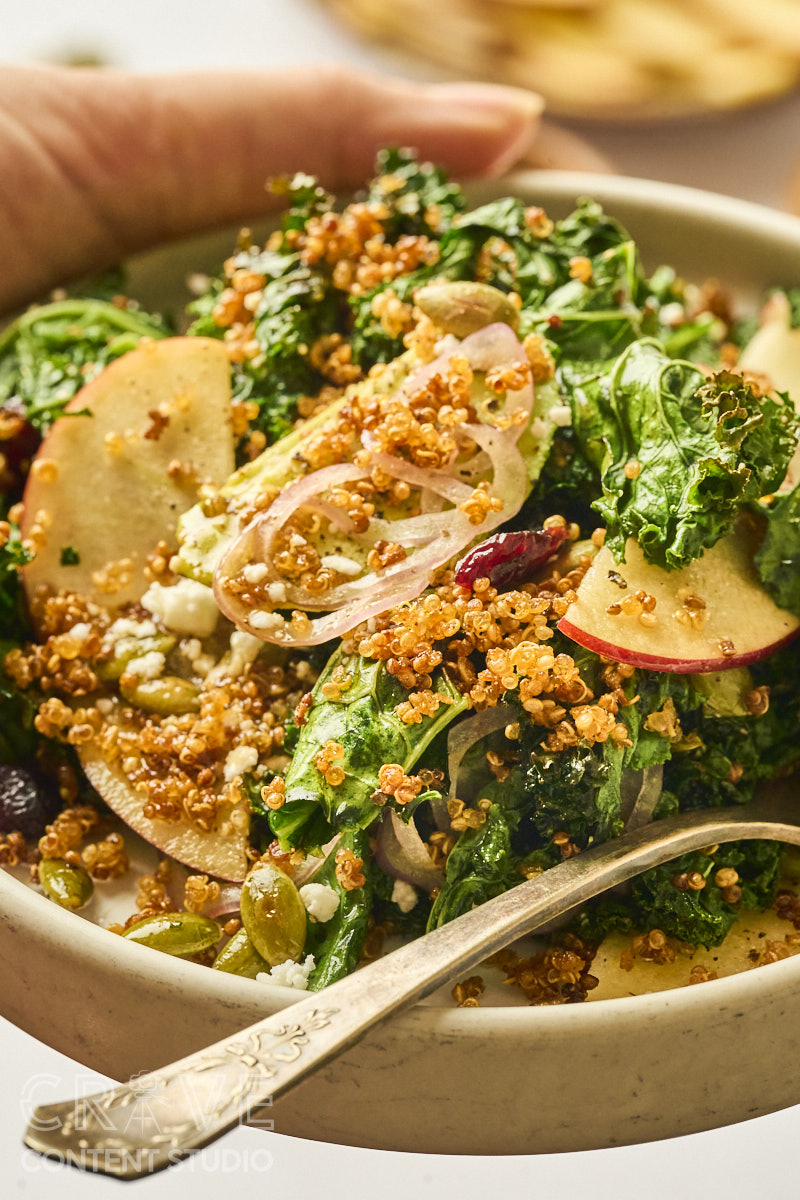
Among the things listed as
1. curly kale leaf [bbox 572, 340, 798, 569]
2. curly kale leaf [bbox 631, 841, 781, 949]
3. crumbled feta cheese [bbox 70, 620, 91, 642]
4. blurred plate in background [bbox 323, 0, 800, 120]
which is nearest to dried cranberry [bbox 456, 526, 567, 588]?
curly kale leaf [bbox 572, 340, 798, 569]

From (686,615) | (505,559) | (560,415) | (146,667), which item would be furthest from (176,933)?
(560,415)

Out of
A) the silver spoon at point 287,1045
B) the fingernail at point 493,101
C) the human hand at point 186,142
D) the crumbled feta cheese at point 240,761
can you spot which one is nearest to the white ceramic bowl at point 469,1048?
the silver spoon at point 287,1045

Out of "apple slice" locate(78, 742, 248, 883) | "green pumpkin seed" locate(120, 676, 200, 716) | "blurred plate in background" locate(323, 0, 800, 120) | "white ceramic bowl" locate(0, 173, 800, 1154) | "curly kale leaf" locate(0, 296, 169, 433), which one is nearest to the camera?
"white ceramic bowl" locate(0, 173, 800, 1154)

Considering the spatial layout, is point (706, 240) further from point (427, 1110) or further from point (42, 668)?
point (427, 1110)

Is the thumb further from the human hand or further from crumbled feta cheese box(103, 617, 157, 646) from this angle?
crumbled feta cheese box(103, 617, 157, 646)

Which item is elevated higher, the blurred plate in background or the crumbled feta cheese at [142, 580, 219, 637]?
the blurred plate in background

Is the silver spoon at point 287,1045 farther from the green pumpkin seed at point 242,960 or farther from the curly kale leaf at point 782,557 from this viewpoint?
the curly kale leaf at point 782,557

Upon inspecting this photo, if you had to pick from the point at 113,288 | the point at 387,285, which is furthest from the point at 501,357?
the point at 113,288
